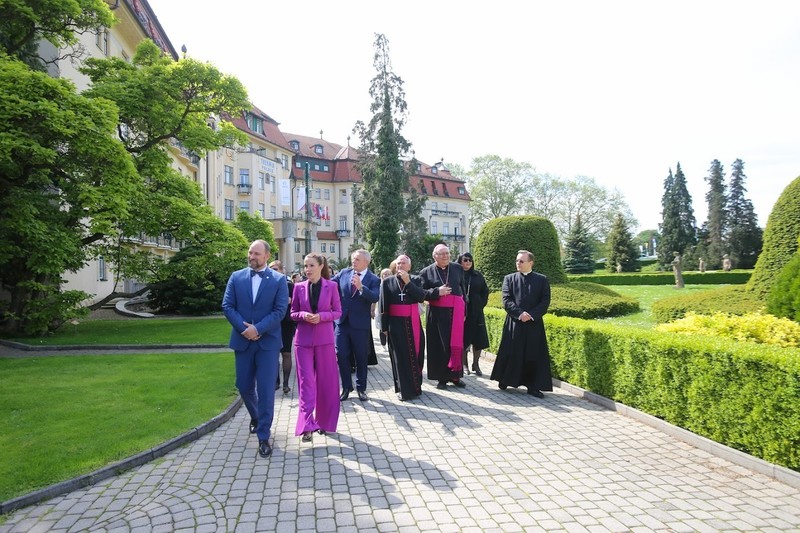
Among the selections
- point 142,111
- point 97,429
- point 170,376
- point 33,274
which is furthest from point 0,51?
point 97,429

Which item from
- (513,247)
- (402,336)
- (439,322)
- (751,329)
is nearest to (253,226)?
(513,247)

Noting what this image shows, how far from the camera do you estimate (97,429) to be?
19.1 feet

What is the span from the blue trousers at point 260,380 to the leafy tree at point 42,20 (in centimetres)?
1295

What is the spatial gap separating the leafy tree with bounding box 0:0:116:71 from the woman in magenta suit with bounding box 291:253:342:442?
12.4 m

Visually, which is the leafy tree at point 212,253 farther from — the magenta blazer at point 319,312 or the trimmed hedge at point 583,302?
the magenta blazer at point 319,312

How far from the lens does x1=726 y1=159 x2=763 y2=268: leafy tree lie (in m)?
53.0

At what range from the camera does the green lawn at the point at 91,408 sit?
484 cm

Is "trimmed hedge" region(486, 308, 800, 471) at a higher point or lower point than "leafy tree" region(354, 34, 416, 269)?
lower

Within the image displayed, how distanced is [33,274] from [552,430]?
47.6 feet

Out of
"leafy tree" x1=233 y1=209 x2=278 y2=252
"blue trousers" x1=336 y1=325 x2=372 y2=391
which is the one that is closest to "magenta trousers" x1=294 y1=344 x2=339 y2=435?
"blue trousers" x1=336 y1=325 x2=372 y2=391

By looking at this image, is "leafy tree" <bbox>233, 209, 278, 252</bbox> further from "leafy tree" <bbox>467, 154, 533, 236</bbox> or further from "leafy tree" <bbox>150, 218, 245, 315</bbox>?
"leafy tree" <bbox>467, 154, 533, 236</bbox>

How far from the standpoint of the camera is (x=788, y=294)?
8.16 metres

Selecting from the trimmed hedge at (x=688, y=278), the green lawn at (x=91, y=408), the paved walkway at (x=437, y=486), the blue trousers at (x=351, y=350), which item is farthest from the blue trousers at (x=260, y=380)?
the trimmed hedge at (x=688, y=278)

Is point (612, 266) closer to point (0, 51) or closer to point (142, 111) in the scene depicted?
point (142, 111)
